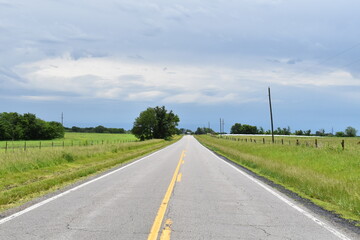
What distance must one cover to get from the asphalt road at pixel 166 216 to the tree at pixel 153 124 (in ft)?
297

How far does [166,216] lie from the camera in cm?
633

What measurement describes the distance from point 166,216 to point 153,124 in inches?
3756

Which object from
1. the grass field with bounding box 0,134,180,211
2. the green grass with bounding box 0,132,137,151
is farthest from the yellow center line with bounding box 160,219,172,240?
the green grass with bounding box 0,132,137,151

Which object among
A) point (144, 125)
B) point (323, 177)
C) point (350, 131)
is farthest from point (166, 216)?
point (350, 131)

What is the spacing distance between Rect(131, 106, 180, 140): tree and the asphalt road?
90582mm

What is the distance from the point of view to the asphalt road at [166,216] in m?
5.16

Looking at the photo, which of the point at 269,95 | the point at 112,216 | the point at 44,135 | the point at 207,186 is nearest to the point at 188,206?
the point at 112,216

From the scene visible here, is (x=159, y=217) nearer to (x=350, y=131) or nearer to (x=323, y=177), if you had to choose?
(x=323, y=177)

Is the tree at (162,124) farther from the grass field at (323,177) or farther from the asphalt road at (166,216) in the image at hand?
the asphalt road at (166,216)

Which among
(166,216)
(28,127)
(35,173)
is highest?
(28,127)

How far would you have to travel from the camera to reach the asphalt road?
16.9 feet

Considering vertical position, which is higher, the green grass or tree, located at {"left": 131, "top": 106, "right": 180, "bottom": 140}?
tree, located at {"left": 131, "top": 106, "right": 180, "bottom": 140}

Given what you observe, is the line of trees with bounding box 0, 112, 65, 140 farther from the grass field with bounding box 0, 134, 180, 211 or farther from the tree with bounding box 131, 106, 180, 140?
the grass field with bounding box 0, 134, 180, 211

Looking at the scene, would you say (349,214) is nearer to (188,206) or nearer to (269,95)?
(188,206)
